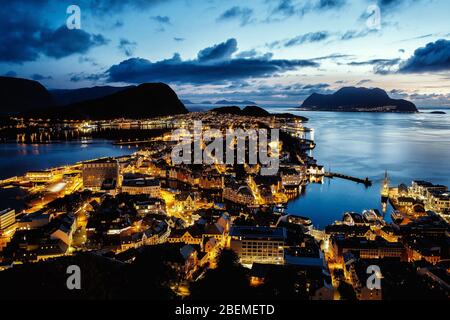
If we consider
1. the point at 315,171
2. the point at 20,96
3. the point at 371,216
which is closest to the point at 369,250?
the point at 371,216

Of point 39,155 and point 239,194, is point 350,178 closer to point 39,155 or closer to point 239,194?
point 239,194

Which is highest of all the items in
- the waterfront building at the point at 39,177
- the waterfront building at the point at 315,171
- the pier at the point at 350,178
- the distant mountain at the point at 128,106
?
the distant mountain at the point at 128,106

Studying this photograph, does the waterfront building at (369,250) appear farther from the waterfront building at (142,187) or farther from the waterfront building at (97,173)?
the waterfront building at (97,173)

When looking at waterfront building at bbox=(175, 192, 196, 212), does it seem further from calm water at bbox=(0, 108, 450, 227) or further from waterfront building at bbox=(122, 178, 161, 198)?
calm water at bbox=(0, 108, 450, 227)

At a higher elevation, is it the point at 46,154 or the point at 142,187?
the point at 46,154

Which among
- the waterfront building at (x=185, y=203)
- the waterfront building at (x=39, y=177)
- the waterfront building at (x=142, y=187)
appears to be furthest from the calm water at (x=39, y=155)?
the waterfront building at (x=185, y=203)
